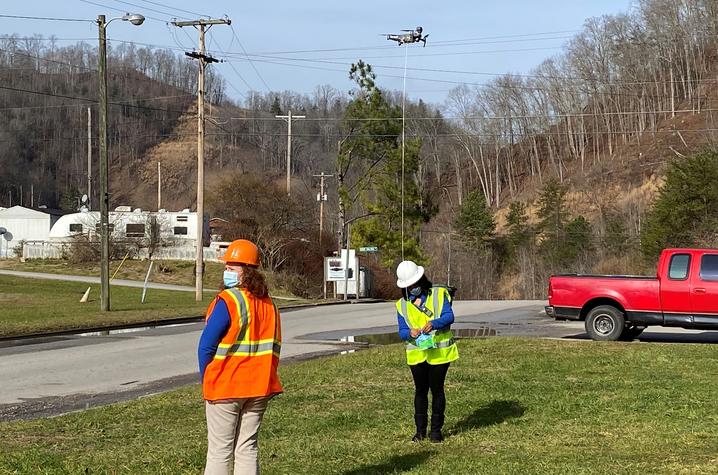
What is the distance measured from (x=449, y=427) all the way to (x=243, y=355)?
4.14 meters

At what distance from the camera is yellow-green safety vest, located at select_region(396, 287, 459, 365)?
8.97 meters

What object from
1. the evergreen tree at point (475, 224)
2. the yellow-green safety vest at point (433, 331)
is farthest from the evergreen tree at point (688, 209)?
the yellow-green safety vest at point (433, 331)

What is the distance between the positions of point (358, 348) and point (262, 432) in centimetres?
1089

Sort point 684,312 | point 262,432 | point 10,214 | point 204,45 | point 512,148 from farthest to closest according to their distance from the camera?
point 512,148
point 10,214
point 204,45
point 684,312
point 262,432

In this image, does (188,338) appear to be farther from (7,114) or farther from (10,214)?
(7,114)

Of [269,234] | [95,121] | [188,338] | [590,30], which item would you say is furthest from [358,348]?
[95,121]

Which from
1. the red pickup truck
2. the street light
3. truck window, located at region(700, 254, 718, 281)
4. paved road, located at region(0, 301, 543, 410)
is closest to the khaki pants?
Answer: paved road, located at region(0, 301, 543, 410)

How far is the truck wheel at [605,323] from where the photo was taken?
19.9m

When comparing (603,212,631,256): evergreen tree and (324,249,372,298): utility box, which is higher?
(603,212,631,256): evergreen tree

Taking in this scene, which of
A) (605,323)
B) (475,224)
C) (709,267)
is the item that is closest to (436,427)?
(605,323)

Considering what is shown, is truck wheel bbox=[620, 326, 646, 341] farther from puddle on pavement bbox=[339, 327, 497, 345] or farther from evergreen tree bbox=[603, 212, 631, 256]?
evergreen tree bbox=[603, 212, 631, 256]

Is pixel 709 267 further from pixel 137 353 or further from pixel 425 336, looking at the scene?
pixel 425 336

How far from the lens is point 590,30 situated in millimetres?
112625

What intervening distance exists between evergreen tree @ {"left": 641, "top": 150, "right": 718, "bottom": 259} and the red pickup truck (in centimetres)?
4080
